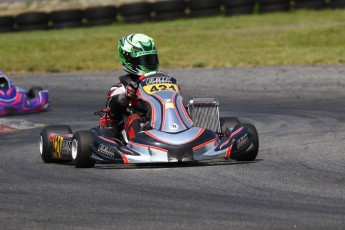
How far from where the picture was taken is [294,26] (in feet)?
87.2

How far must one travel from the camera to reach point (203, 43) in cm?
2455

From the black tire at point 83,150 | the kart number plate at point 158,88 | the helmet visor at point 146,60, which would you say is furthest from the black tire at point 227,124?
→ the black tire at point 83,150

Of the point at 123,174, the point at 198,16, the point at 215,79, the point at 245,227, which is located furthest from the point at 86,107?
the point at 198,16

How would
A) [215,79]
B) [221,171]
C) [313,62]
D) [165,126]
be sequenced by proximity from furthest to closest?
[313,62]
[215,79]
[165,126]
[221,171]

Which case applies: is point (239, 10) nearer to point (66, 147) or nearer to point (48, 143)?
point (48, 143)

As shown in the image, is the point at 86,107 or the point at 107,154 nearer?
the point at 107,154

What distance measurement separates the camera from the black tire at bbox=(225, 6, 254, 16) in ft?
98.4

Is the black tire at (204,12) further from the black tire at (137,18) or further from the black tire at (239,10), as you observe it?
the black tire at (137,18)

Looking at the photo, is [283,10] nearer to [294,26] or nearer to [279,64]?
[294,26]

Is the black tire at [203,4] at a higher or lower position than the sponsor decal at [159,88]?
lower

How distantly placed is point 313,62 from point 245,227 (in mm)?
14534

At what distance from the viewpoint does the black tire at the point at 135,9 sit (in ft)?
98.1

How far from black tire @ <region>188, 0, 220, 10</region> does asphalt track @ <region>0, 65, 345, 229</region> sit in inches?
641

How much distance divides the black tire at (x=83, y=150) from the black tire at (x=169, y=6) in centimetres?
2117
